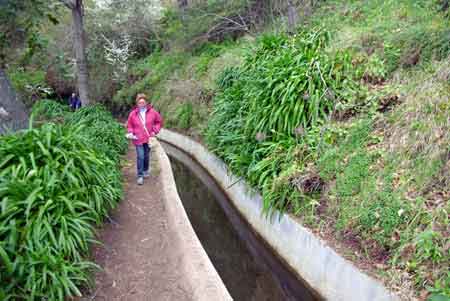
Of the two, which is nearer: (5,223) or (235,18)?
(5,223)

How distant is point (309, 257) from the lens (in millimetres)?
4531

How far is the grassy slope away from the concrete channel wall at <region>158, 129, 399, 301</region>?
147 mm

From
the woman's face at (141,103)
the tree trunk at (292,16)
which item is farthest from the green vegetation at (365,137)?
the tree trunk at (292,16)

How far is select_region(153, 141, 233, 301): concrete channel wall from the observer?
336 centimetres

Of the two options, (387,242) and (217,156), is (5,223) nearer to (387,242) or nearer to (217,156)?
(387,242)

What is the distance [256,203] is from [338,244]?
221cm

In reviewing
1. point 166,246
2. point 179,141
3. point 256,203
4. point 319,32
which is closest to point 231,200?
point 256,203

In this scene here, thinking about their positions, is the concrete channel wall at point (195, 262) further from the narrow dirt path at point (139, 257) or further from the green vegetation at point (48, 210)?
the green vegetation at point (48, 210)

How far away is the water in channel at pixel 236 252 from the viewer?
4691mm

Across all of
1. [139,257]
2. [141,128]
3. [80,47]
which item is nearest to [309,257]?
[139,257]

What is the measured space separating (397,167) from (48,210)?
407cm

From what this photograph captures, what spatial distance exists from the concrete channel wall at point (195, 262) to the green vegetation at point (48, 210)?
0.95 m

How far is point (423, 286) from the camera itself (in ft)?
10.1

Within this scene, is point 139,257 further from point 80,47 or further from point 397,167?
point 80,47
